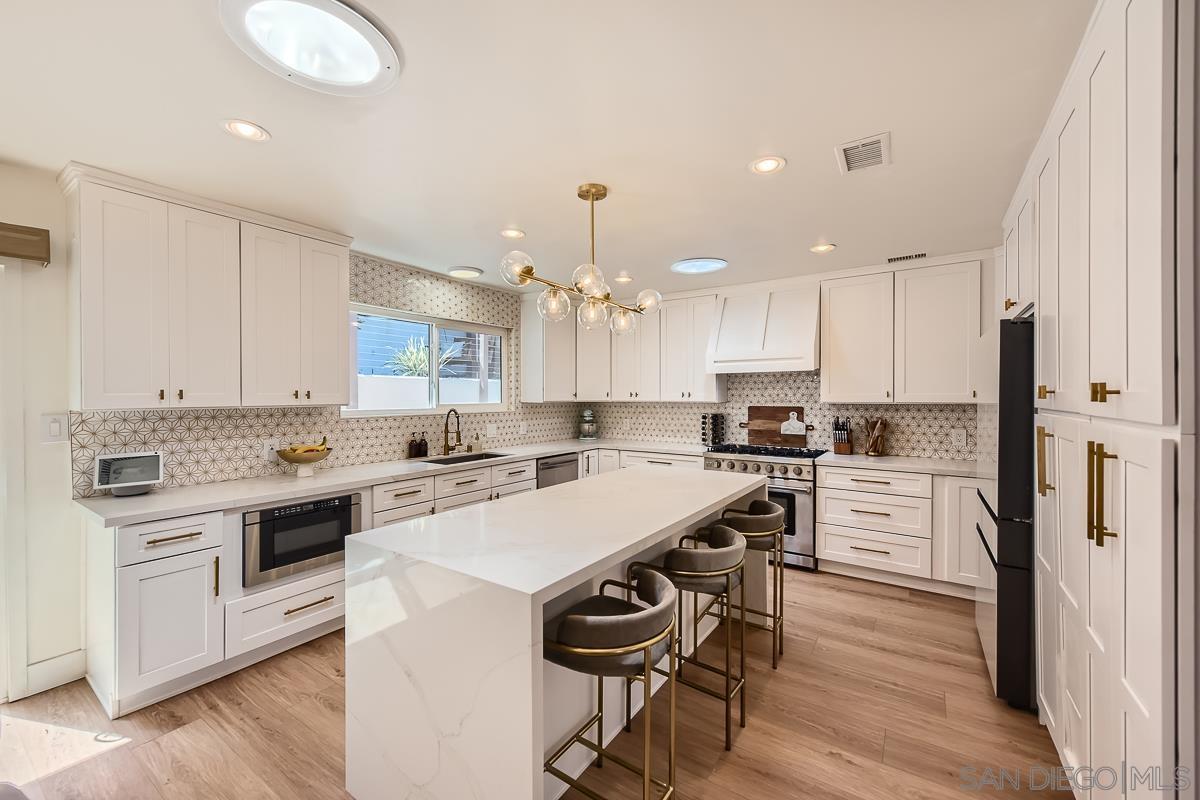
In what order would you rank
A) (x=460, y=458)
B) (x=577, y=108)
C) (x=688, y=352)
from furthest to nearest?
(x=688, y=352), (x=460, y=458), (x=577, y=108)

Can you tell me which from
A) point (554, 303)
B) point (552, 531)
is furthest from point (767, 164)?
point (552, 531)

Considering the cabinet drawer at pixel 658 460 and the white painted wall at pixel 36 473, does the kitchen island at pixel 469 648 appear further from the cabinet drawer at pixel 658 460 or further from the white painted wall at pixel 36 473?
the cabinet drawer at pixel 658 460

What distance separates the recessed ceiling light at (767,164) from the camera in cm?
217

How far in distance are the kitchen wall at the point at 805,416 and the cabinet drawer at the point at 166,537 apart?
13.2ft

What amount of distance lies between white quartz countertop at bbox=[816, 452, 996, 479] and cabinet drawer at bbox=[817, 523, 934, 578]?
19.9 inches

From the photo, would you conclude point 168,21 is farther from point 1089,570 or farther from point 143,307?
point 1089,570

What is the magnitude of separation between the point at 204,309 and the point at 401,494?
1.53m

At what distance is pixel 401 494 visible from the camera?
3.38 m

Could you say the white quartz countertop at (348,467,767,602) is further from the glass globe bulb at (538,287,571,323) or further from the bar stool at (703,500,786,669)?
the glass globe bulb at (538,287,571,323)

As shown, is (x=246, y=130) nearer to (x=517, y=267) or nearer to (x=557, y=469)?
(x=517, y=267)

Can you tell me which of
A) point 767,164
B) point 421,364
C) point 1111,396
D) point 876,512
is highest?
point 767,164

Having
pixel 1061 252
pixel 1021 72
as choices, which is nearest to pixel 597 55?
pixel 1021 72

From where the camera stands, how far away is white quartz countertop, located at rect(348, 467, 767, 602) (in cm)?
147

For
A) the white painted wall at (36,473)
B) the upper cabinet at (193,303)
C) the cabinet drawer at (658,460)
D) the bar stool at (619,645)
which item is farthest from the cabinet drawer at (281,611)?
the cabinet drawer at (658,460)
